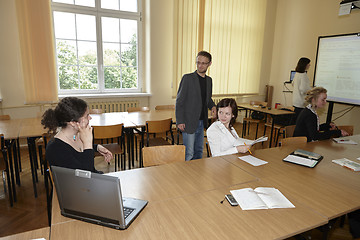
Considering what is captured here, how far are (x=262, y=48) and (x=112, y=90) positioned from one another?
14.0 feet

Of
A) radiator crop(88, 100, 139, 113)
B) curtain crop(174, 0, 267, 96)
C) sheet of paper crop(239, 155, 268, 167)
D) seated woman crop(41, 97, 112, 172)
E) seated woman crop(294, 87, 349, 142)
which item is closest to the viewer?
seated woman crop(41, 97, 112, 172)

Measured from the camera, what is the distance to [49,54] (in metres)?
4.47

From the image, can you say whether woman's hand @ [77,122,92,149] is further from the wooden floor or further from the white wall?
the white wall

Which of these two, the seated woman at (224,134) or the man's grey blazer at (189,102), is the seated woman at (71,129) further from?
the man's grey blazer at (189,102)

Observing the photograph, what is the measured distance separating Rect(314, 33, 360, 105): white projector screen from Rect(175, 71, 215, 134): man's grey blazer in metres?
3.52

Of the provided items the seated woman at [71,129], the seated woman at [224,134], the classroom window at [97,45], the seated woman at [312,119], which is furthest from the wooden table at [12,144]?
the seated woman at [312,119]

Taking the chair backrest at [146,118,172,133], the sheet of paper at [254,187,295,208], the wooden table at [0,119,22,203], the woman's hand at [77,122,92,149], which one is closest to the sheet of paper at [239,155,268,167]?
the sheet of paper at [254,187,295,208]

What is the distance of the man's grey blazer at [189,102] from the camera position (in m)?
2.90

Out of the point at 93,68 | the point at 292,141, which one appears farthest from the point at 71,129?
the point at 93,68

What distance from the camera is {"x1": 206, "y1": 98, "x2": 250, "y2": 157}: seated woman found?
2295 millimetres

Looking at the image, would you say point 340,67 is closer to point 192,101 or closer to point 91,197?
point 192,101

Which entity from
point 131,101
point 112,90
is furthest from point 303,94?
point 112,90

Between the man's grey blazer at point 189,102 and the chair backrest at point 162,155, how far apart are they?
30.9 inches

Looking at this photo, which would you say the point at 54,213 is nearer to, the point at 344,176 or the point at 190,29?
the point at 344,176
